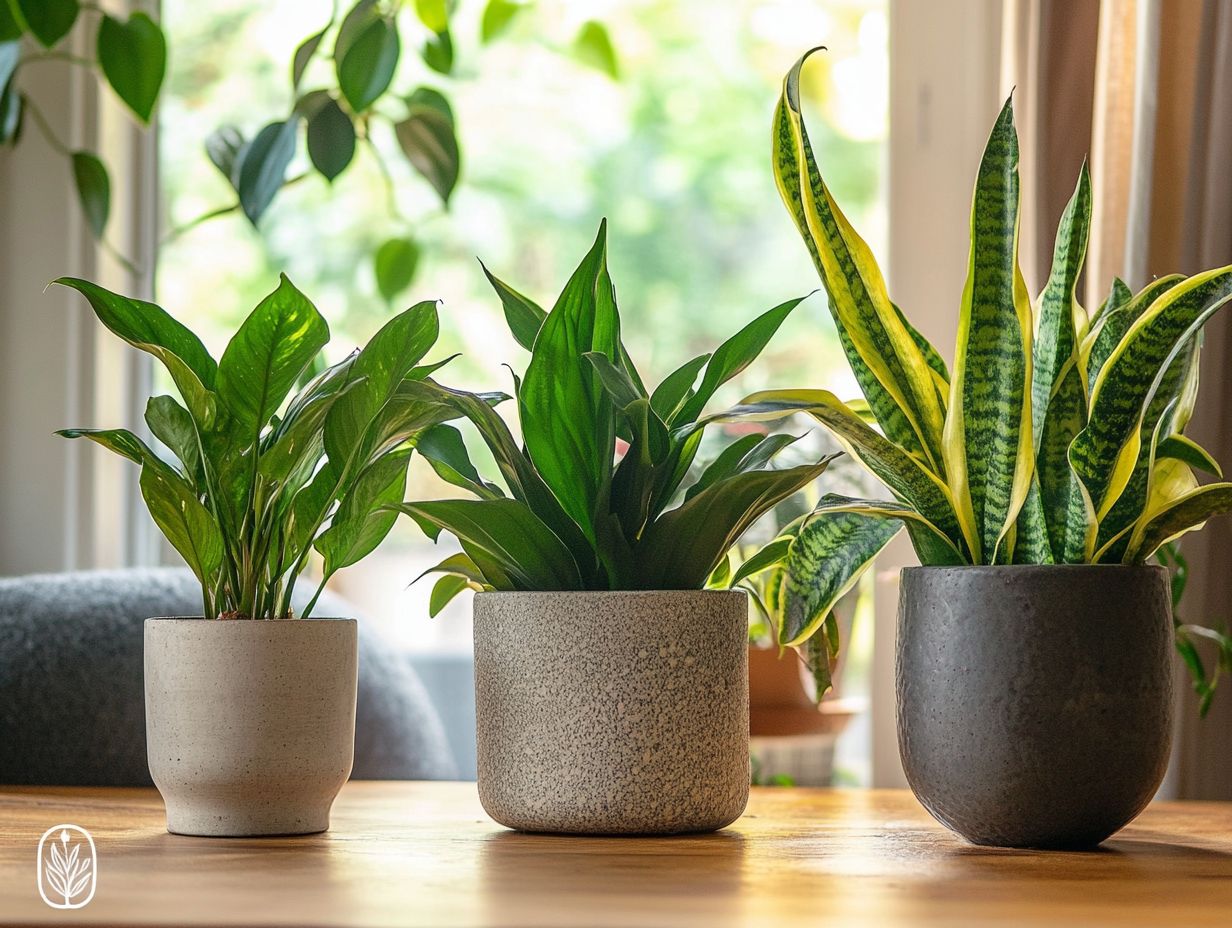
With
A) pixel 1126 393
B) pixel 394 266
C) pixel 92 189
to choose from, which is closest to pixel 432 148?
pixel 394 266

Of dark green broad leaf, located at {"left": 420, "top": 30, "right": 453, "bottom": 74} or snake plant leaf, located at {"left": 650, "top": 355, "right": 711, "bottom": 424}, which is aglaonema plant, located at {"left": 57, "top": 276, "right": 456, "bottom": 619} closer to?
snake plant leaf, located at {"left": 650, "top": 355, "right": 711, "bottom": 424}

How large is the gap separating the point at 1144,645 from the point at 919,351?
204 millimetres

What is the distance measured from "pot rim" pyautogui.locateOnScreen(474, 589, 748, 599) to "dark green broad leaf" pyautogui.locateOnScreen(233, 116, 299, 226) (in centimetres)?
63

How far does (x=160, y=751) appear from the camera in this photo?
66 centimetres

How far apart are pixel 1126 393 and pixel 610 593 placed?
0.30 m

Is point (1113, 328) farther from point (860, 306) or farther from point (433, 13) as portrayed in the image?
point (433, 13)

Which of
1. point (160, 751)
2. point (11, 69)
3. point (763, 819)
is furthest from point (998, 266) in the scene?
point (11, 69)

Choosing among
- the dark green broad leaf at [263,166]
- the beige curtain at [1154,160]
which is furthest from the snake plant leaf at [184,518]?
the beige curtain at [1154,160]

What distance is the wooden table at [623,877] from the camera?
0.47 metres

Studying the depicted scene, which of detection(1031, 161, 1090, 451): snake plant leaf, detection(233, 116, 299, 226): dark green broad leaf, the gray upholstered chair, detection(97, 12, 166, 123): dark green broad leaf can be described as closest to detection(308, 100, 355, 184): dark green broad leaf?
detection(233, 116, 299, 226): dark green broad leaf

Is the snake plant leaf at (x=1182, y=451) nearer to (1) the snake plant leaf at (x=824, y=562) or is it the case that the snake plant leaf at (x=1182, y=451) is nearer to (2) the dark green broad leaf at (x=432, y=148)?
(1) the snake plant leaf at (x=824, y=562)

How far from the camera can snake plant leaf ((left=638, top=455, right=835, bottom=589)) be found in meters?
0.67

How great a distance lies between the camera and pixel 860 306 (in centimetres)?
67

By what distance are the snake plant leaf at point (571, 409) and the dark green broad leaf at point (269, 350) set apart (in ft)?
0.41
